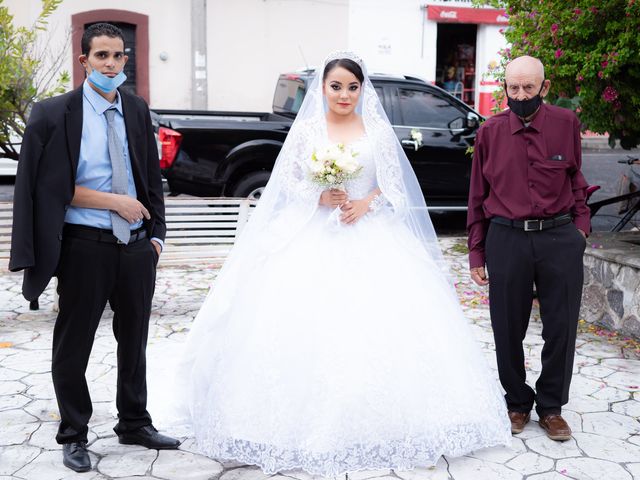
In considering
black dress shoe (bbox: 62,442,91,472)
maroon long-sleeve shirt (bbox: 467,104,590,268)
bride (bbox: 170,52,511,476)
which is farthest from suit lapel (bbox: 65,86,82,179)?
maroon long-sleeve shirt (bbox: 467,104,590,268)

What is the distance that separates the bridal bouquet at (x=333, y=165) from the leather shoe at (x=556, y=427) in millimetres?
1698

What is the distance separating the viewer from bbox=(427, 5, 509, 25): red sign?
19.0 metres

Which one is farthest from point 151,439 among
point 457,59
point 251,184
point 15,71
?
point 457,59

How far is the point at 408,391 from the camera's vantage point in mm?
3885

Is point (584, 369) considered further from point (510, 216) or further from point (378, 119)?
point (378, 119)

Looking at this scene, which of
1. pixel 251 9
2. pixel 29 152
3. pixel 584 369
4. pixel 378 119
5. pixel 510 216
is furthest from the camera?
pixel 251 9

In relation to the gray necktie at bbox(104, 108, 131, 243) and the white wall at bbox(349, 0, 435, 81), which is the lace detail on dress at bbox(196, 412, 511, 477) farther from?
the white wall at bbox(349, 0, 435, 81)

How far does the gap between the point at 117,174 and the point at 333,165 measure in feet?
3.68

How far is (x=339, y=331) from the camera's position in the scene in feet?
13.0

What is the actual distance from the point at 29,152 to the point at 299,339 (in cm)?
156

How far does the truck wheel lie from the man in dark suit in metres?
5.04

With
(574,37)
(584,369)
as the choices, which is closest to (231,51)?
(574,37)

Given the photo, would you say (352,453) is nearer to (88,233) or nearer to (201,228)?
(88,233)

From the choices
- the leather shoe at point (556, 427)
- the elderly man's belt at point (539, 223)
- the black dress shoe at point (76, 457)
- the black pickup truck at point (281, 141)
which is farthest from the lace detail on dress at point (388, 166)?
the black pickup truck at point (281, 141)
